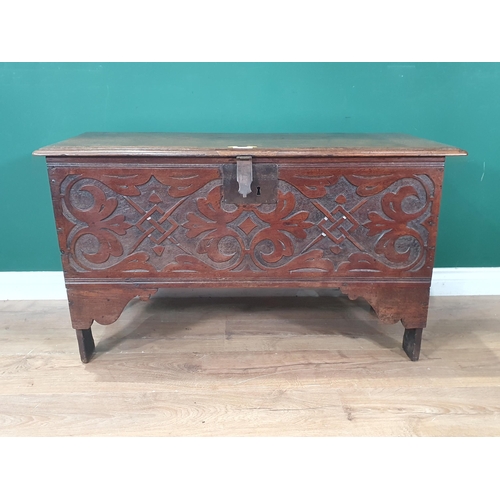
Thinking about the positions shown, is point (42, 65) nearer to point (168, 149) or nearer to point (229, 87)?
point (229, 87)

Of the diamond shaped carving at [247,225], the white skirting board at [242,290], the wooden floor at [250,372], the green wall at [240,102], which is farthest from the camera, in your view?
the white skirting board at [242,290]

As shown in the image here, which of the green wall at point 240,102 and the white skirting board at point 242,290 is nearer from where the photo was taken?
the green wall at point 240,102

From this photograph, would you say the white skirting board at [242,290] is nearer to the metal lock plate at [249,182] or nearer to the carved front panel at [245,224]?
the carved front panel at [245,224]

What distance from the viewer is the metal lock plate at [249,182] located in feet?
5.19

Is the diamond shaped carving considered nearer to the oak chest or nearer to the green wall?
the oak chest

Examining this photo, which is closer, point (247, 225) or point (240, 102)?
point (247, 225)

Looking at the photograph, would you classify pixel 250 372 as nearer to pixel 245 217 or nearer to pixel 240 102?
pixel 245 217

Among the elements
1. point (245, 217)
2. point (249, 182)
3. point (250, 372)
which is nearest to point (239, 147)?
point (249, 182)

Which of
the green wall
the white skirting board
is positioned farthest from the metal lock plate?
the white skirting board

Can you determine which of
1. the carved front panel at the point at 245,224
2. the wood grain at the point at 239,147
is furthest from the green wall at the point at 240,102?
the carved front panel at the point at 245,224

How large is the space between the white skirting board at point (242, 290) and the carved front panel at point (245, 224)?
74cm

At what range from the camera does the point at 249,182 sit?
159 cm

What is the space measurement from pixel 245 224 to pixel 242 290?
34.4 inches
